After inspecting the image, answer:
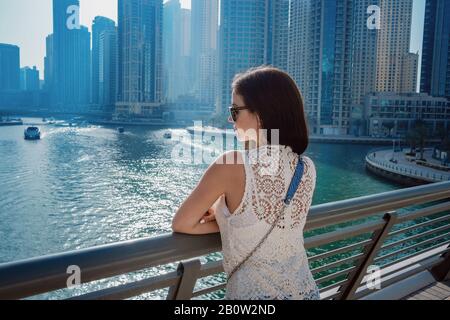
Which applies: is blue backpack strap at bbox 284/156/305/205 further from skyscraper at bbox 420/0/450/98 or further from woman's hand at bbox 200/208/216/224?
skyscraper at bbox 420/0/450/98

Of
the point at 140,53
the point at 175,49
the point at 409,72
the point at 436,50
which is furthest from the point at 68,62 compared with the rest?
the point at 436,50

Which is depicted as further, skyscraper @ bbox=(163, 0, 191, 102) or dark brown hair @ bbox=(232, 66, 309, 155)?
skyscraper @ bbox=(163, 0, 191, 102)

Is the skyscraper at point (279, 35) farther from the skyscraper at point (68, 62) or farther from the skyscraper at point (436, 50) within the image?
the skyscraper at point (68, 62)

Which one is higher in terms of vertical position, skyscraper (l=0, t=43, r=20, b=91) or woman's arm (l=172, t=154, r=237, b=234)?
skyscraper (l=0, t=43, r=20, b=91)

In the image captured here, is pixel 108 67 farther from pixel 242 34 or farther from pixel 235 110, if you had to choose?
pixel 235 110

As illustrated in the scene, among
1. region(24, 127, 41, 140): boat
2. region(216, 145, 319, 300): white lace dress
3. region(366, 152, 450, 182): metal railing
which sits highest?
region(216, 145, 319, 300): white lace dress

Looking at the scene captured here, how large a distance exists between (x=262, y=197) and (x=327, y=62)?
4682 centimetres

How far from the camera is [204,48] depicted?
68.4 m

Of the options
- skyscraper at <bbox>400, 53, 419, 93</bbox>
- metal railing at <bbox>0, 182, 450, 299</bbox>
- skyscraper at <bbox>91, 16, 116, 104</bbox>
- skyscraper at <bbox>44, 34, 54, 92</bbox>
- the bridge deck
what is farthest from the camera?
skyscraper at <bbox>91, 16, 116, 104</bbox>

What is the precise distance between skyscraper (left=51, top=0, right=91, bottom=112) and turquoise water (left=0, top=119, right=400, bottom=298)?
31948mm

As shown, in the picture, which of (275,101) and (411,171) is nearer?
(275,101)

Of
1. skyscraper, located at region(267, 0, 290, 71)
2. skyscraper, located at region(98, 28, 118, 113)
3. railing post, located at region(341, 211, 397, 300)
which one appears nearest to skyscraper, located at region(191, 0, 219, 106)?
skyscraper, located at region(98, 28, 118, 113)

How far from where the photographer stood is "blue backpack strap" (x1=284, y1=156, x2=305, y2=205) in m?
0.75
